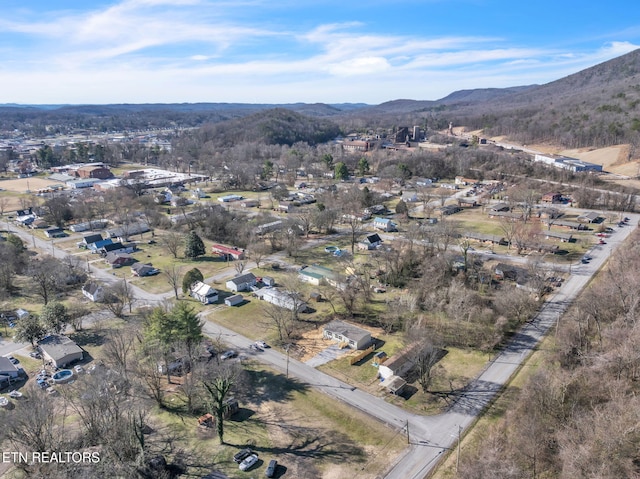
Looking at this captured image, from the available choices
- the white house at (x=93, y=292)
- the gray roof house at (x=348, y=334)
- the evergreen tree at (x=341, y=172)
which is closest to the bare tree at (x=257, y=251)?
the white house at (x=93, y=292)

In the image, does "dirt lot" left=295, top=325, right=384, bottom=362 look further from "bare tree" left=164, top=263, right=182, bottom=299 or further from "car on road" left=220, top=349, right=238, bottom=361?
"bare tree" left=164, top=263, right=182, bottom=299

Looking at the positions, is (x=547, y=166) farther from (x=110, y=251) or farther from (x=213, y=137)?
(x=213, y=137)

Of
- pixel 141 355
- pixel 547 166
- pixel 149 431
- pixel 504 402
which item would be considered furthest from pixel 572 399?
pixel 547 166

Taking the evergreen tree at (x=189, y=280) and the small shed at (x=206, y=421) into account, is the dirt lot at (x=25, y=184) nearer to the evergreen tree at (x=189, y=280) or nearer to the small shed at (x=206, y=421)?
the evergreen tree at (x=189, y=280)

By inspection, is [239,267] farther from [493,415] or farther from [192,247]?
[493,415]

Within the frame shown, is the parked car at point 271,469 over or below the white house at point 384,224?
below

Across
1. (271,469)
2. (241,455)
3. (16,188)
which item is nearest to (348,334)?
(241,455)
